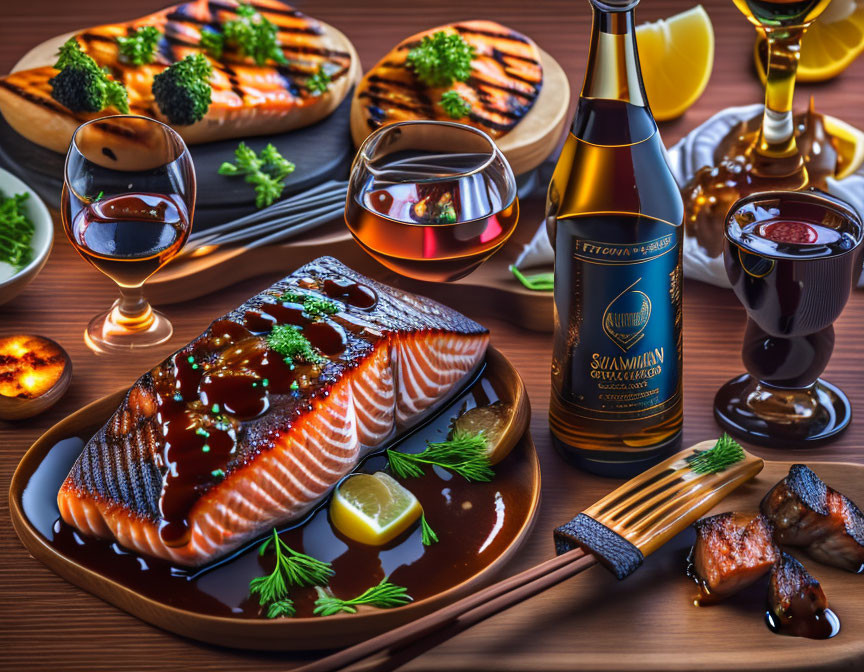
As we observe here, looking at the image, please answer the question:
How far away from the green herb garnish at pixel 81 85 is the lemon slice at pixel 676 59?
1.34 m

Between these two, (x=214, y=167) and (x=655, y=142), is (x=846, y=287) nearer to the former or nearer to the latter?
(x=655, y=142)

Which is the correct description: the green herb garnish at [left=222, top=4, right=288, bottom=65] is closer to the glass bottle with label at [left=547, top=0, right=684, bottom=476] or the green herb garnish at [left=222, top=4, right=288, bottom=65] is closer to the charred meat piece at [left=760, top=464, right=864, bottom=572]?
the glass bottle with label at [left=547, top=0, right=684, bottom=476]

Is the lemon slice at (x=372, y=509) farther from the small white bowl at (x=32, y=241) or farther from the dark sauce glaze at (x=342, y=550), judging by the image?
the small white bowl at (x=32, y=241)

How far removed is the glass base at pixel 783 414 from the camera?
202 cm

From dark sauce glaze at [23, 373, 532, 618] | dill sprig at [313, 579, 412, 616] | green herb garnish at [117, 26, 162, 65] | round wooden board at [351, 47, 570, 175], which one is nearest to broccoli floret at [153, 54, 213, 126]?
green herb garnish at [117, 26, 162, 65]

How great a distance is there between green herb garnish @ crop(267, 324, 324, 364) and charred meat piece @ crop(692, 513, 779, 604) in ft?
2.33

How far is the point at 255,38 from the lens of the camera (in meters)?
2.91

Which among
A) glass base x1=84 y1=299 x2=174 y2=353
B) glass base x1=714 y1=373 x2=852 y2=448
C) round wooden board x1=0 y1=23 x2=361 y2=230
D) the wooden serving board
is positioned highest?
round wooden board x1=0 y1=23 x2=361 y2=230

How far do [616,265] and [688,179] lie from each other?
99 centimetres

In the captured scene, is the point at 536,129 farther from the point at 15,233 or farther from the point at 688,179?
the point at 15,233

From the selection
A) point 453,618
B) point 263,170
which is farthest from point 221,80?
point 453,618

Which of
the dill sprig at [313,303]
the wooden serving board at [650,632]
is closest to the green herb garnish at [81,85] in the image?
the dill sprig at [313,303]

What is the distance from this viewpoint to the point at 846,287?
1.84 m

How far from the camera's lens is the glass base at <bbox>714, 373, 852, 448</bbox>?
2.02m
